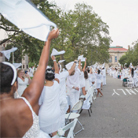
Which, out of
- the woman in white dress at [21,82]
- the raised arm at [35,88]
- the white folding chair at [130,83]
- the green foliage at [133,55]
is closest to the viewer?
the raised arm at [35,88]

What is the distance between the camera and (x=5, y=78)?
4.64ft

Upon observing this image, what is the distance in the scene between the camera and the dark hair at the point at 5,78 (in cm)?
141

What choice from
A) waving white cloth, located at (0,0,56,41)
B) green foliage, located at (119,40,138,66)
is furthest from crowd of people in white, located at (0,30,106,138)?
green foliage, located at (119,40,138,66)

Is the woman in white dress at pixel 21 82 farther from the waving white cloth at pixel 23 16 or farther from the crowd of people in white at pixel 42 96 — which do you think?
the waving white cloth at pixel 23 16

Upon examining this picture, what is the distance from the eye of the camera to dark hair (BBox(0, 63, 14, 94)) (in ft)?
4.62

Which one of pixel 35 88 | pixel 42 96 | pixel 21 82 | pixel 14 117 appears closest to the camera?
pixel 14 117

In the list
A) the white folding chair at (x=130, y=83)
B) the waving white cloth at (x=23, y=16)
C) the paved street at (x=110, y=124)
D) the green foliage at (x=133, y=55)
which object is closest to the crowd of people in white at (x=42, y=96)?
the waving white cloth at (x=23, y=16)

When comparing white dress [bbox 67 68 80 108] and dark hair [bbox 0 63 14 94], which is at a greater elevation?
dark hair [bbox 0 63 14 94]

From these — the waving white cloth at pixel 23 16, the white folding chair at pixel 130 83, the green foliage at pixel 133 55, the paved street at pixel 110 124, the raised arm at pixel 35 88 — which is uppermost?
the green foliage at pixel 133 55

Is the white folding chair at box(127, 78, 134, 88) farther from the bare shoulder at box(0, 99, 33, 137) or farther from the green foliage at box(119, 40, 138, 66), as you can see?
the green foliage at box(119, 40, 138, 66)

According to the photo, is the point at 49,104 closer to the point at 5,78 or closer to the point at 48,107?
the point at 48,107

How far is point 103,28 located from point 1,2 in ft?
130

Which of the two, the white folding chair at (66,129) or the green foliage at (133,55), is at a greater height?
the green foliage at (133,55)

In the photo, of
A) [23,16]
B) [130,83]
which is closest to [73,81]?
[23,16]
